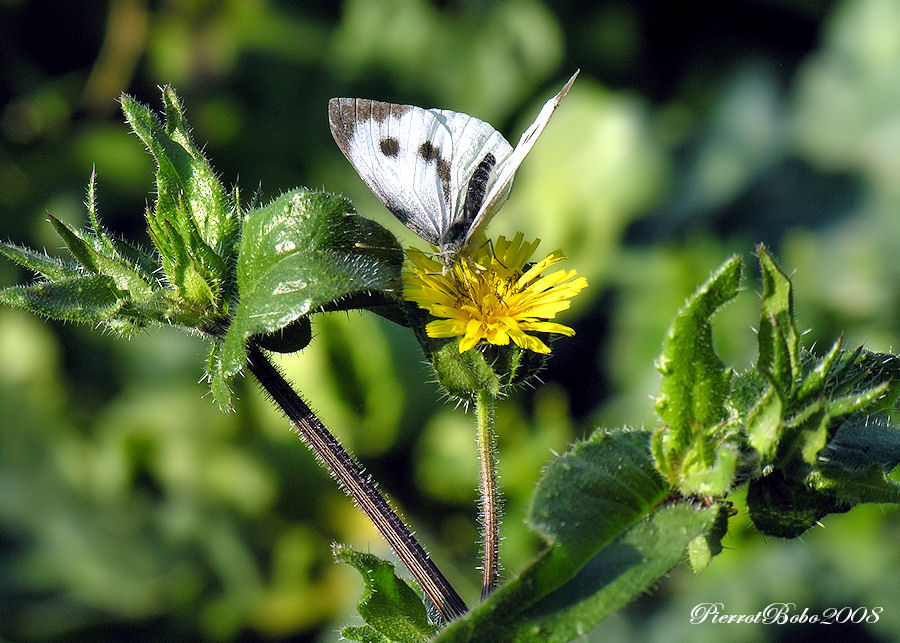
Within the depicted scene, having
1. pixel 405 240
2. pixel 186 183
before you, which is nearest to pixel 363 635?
pixel 186 183

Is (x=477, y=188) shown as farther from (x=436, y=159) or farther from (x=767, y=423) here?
(x=767, y=423)

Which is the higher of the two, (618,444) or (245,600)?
(618,444)

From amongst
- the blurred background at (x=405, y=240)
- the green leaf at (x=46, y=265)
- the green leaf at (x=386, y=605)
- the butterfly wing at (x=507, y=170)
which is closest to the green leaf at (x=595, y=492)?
the green leaf at (x=386, y=605)

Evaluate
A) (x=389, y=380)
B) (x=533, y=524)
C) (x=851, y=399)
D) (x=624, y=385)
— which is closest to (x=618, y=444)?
(x=533, y=524)

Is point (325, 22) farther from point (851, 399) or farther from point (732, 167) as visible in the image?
point (851, 399)

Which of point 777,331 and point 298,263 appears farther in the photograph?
point 298,263

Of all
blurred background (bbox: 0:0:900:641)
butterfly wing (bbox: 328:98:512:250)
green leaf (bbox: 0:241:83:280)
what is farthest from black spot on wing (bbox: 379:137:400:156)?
blurred background (bbox: 0:0:900:641)

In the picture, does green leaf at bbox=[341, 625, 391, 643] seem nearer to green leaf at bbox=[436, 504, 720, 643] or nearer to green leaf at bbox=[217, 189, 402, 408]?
green leaf at bbox=[436, 504, 720, 643]
